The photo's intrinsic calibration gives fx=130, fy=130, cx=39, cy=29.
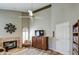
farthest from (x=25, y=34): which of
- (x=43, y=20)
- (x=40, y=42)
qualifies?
(x=43, y=20)

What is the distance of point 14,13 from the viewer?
8.39 feet

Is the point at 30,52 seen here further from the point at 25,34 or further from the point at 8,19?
the point at 8,19

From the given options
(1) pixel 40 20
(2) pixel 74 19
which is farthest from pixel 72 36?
(1) pixel 40 20

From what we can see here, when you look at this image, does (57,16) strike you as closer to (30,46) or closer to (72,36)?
(72,36)

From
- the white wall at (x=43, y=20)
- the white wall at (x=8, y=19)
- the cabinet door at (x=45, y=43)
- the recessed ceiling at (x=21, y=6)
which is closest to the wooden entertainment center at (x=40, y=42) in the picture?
the cabinet door at (x=45, y=43)

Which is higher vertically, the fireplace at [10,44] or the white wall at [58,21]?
the white wall at [58,21]

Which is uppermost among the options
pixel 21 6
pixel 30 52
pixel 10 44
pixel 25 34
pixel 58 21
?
pixel 21 6

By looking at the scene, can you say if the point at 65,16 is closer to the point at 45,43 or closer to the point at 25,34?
the point at 45,43

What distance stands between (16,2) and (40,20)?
1.93 feet

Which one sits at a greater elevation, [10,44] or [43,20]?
[43,20]

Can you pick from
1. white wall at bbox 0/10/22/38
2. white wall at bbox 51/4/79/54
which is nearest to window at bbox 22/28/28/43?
white wall at bbox 0/10/22/38

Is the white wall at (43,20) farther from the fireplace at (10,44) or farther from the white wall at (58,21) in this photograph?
the fireplace at (10,44)

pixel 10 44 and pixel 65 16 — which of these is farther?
pixel 10 44

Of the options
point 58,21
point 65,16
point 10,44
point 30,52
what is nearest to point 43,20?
point 58,21
